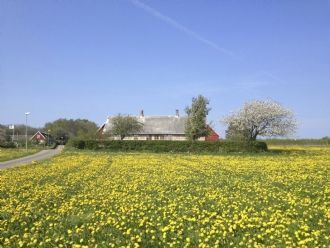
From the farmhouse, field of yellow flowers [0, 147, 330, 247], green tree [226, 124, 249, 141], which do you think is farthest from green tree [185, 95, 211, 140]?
field of yellow flowers [0, 147, 330, 247]

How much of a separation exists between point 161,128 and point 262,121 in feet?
115

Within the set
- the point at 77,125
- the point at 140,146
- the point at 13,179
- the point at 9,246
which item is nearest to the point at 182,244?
the point at 9,246

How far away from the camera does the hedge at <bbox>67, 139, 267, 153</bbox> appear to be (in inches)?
2183

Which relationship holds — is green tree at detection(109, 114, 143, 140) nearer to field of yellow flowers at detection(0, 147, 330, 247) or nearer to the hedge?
the hedge

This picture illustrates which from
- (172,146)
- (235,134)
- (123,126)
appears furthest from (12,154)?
(123,126)

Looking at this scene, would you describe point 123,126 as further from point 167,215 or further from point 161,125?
point 167,215

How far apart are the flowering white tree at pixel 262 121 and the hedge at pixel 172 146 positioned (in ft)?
45.9

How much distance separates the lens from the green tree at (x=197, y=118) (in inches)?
2717

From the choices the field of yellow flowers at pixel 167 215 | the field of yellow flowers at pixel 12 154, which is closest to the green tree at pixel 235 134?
the field of yellow flowers at pixel 12 154

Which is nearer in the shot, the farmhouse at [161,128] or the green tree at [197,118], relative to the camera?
the green tree at [197,118]

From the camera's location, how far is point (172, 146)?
59469 mm

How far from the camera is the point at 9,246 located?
9352 millimetres

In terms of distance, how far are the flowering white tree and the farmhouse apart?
25.4 metres

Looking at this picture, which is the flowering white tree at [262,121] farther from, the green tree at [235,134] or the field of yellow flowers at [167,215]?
the field of yellow flowers at [167,215]
